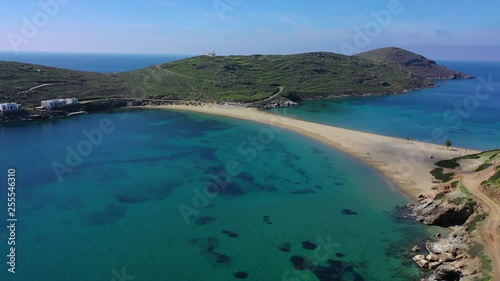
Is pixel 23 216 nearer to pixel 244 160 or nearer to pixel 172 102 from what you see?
pixel 244 160

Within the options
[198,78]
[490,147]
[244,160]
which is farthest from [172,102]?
[490,147]

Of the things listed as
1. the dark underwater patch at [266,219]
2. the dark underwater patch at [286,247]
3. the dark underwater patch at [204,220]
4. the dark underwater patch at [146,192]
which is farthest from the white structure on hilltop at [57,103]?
the dark underwater patch at [286,247]

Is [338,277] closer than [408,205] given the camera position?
Yes

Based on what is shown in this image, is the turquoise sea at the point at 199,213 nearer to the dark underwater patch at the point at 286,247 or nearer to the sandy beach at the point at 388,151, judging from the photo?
the dark underwater patch at the point at 286,247

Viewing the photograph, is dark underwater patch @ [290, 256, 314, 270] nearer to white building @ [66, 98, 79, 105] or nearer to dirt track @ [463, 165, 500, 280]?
dirt track @ [463, 165, 500, 280]

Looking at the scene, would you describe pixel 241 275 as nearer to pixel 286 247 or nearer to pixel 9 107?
pixel 286 247

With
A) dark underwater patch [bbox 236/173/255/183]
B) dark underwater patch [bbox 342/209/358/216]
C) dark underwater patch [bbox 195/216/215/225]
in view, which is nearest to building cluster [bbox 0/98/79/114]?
dark underwater patch [bbox 236/173/255/183]
